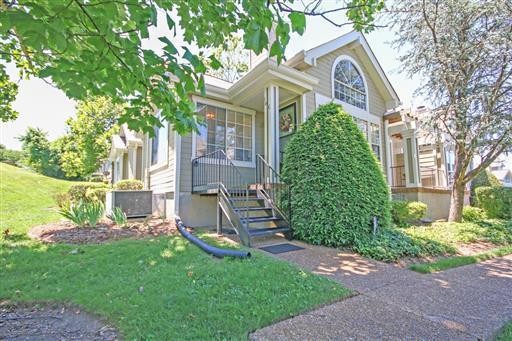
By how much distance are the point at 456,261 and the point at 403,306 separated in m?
2.86

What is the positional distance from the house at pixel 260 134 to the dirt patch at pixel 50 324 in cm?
322

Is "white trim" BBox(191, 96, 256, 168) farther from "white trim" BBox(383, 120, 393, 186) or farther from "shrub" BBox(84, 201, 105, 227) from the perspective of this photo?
"white trim" BBox(383, 120, 393, 186)

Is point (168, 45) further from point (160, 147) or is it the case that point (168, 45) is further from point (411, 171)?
point (411, 171)

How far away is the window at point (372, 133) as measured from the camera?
10602mm

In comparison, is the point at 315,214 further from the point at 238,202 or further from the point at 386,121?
the point at 386,121

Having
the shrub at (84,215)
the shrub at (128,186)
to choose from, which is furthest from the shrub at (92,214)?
the shrub at (128,186)

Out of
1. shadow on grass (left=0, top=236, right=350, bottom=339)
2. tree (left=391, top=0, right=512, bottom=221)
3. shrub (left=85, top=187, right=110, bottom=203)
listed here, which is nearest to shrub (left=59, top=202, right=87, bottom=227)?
shadow on grass (left=0, top=236, right=350, bottom=339)

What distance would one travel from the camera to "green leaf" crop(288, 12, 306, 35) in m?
2.28

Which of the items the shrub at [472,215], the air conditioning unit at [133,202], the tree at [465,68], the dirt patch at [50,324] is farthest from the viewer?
the shrub at [472,215]

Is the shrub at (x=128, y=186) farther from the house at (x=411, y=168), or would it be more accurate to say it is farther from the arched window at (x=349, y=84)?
the house at (x=411, y=168)

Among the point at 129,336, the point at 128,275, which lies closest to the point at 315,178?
the point at 128,275

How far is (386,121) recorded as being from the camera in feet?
37.8

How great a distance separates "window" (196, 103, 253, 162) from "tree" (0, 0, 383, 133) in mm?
5088

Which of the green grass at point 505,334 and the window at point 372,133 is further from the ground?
the window at point 372,133
